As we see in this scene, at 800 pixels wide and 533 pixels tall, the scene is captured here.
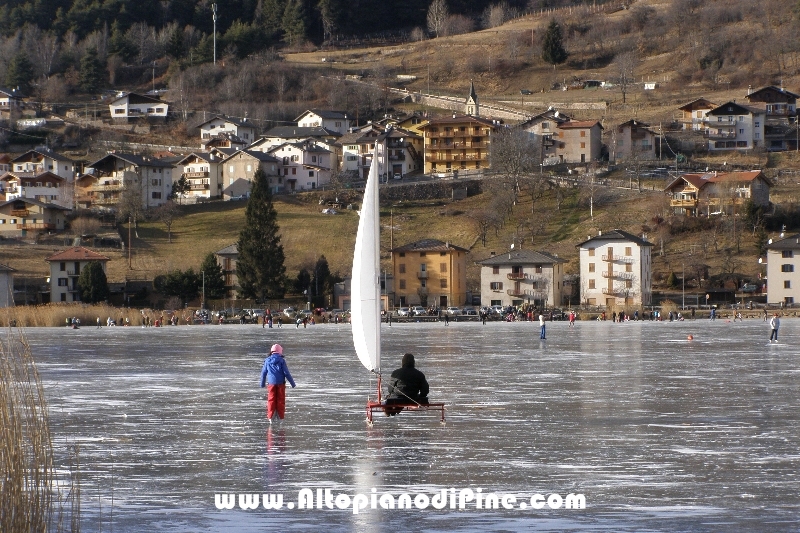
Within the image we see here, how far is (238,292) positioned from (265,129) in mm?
59857

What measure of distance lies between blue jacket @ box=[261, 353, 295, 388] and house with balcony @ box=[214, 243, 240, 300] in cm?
6455

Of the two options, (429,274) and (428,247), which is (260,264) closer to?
(428,247)

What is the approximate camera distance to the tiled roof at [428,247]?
80000 millimetres

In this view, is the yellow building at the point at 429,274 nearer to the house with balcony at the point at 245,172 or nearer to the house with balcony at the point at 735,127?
the house with balcony at the point at 245,172

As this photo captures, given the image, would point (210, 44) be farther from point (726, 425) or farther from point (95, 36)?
point (726, 425)

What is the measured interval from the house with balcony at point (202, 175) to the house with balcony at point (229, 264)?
986 inches

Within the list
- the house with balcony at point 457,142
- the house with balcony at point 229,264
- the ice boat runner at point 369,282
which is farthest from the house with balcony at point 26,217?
the ice boat runner at point 369,282

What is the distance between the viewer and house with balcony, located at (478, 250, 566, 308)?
7762cm

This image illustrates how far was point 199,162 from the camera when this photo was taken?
108000 mm

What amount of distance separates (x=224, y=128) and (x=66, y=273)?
52.3 m

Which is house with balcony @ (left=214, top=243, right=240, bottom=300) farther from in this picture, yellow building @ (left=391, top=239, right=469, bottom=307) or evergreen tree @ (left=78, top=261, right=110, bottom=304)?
yellow building @ (left=391, top=239, right=469, bottom=307)

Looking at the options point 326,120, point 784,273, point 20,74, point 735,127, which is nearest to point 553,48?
point 326,120

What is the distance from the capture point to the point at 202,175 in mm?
108125

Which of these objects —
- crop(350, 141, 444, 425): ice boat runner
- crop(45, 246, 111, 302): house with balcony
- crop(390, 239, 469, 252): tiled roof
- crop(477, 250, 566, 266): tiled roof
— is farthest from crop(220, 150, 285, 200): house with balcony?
crop(350, 141, 444, 425): ice boat runner
